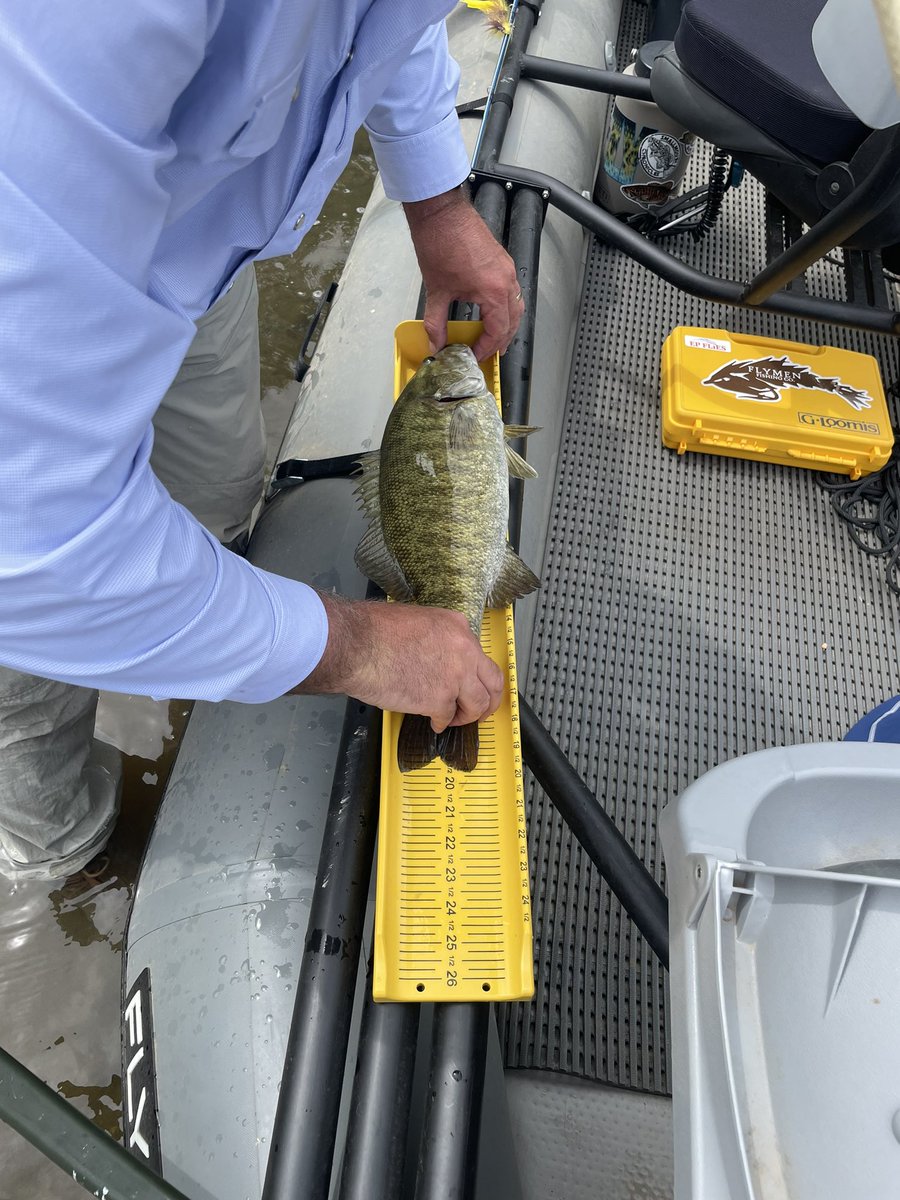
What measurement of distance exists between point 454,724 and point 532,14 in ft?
8.12

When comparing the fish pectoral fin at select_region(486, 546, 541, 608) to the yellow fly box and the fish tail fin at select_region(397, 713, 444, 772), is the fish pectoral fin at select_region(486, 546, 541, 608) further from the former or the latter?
the yellow fly box

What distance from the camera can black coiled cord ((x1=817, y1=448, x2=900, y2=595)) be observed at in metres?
2.11

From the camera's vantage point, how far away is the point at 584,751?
1.80 metres

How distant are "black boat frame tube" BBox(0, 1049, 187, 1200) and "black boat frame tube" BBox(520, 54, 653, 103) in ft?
8.60

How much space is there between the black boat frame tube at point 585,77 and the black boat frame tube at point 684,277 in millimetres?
411

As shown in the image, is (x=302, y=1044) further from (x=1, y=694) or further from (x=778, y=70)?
(x=778, y=70)

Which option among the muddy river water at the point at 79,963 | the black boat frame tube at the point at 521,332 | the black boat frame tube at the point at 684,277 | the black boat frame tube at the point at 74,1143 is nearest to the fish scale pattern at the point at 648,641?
the black boat frame tube at the point at 684,277

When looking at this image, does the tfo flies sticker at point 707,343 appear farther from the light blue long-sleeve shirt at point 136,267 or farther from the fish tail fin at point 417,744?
the fish tail fin at point 417,744

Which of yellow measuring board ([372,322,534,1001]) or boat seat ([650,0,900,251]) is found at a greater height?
boat seat ([650,0,900,251])

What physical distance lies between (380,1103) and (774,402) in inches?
76.6

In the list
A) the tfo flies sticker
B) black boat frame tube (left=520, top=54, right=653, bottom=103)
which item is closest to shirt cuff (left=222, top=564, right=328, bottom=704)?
the tfo flies sticker

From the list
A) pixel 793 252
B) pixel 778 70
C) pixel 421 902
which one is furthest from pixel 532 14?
pixel 421 902

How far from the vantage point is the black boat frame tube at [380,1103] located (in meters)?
0.93

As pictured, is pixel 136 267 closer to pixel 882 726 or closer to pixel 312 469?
pixel 312 469
